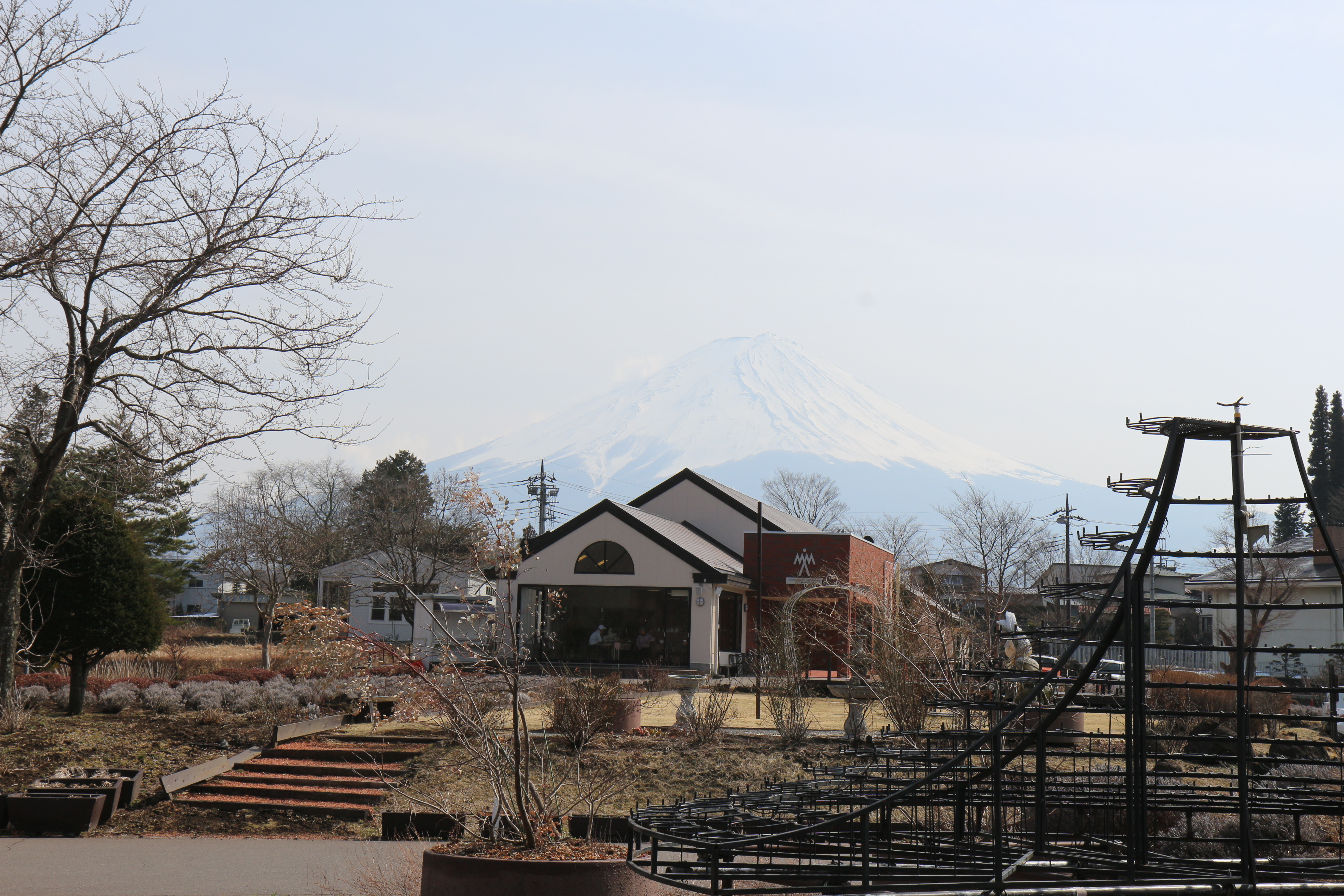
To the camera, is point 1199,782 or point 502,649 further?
point 1199,782

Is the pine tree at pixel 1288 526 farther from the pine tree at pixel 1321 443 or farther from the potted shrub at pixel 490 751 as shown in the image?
the potted shrub at pixel 490 751

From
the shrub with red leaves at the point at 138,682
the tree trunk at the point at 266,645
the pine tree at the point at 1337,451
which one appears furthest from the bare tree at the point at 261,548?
the pine tree at the point at 1337,451

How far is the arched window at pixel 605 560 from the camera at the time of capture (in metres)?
35.3

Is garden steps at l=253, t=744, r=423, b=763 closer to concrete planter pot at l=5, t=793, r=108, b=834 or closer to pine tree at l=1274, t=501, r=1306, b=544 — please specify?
concrete planter pot at l=5, t=793, r=108, b=834

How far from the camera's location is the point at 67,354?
16500mm

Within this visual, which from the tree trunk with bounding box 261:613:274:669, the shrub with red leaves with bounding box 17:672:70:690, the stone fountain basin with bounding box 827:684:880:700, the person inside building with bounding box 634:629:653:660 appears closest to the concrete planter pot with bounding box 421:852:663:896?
the stone fountain basin with bounding box 827:684:880:700

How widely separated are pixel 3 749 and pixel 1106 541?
16.1 meters

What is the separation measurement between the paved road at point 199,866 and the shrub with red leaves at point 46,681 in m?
9.96

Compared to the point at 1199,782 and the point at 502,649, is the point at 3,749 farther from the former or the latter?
the point at 1199,782

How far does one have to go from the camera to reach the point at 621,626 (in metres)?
37.8

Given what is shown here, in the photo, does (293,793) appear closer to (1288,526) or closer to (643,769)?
(643,769)

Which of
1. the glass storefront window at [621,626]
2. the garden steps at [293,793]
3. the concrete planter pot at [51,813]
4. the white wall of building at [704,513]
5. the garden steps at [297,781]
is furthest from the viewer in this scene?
the white wall of building at [704,513]

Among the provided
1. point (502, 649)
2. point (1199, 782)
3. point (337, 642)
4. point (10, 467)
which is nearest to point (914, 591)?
point (1199, 782)

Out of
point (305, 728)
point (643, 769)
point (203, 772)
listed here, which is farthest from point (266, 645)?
point (643, 769)
